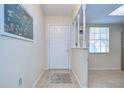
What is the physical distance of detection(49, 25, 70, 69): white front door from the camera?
6.35m

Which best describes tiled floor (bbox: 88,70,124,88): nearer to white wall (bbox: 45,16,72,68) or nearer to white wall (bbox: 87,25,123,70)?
white wall (bbox: 87,25,123,70)

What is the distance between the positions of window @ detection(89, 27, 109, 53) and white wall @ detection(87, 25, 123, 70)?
0.18 metres

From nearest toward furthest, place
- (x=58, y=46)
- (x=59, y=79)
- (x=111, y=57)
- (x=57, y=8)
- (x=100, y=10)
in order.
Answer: (x=100, y=10), (x=59, y=79), (x=57, y=8), (x=58, y=46), (x=111, y=57)

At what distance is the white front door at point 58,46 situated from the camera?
20.8 ft

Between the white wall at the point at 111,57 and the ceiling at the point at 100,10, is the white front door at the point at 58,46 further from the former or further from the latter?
the ceiling at the point at 100,10

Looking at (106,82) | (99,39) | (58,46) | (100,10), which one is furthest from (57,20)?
(106,82)

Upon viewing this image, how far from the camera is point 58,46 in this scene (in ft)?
21.0

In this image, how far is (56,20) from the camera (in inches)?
252

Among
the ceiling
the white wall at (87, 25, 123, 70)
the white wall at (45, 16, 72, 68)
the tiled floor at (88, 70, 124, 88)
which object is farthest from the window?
the tiled floor at (88, 70, 124, 88)

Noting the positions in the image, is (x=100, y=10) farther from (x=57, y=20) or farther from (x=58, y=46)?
(x=58, y=46)

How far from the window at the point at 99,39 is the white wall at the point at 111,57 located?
0.18 m

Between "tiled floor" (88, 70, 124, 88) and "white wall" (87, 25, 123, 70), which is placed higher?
"white wall" (87, 25, 123, 70)

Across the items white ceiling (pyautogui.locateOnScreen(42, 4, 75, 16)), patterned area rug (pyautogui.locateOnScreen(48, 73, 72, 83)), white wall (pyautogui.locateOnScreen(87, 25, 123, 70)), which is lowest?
patterned area rug (pyautogui.locateOnScreen(48, 73, 72, 83))

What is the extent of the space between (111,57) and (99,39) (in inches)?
38.8
